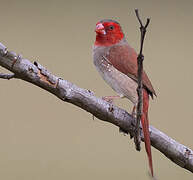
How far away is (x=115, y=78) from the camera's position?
1657 mm

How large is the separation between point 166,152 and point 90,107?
11.4 inches

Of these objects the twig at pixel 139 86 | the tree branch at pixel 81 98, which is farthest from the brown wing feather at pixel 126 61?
the twig at pixel 139 86

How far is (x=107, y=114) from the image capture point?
4.44ft

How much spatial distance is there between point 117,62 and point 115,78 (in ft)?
0.18

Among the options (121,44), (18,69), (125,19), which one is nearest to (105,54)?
(121,44)

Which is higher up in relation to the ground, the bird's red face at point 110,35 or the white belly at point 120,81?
the bird's red face at point 110,35

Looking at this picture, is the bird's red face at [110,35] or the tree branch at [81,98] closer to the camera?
the tree branch at [81,98]

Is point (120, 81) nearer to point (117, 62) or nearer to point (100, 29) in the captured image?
point (117, 62)

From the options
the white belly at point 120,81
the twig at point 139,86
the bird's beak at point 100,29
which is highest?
the bird's beak at point 100,29

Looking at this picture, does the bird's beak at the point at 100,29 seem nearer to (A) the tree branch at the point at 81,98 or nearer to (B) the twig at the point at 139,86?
(A) the tree branch at the point at 81,98

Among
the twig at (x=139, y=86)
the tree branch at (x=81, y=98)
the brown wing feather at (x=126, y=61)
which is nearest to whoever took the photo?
the twig at (x=139, y=86)

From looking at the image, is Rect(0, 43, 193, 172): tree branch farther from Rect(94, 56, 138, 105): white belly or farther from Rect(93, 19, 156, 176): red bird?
Rect(94, 56, 138, 105): white belly

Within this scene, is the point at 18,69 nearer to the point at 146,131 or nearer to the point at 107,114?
the point at 107,114

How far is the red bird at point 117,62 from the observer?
1.59 metres
